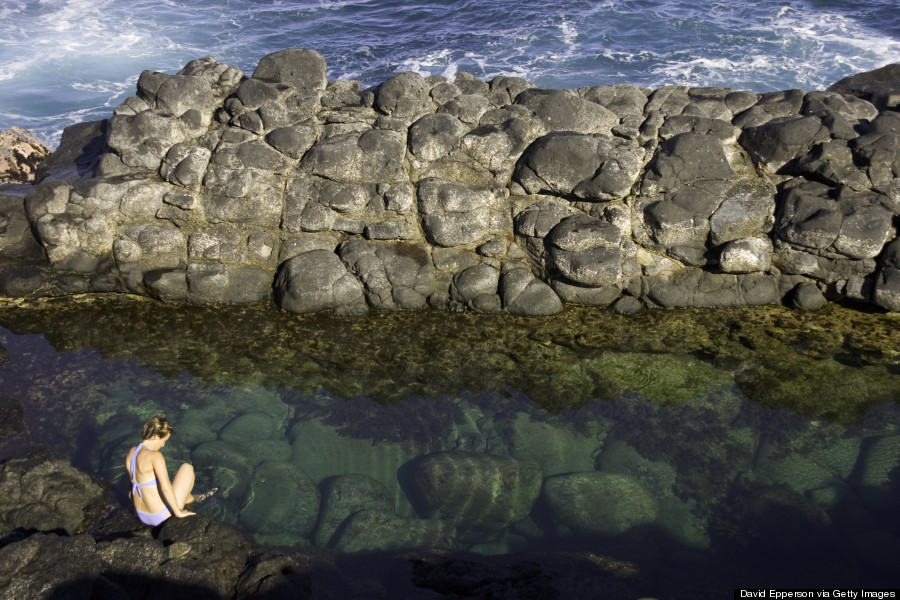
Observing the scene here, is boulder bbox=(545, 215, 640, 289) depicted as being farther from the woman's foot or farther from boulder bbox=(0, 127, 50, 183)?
boulder bbox=(0, 127, 50, 183)

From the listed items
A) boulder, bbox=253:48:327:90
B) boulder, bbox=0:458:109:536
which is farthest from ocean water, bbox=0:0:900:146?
boulder, bbox=0:458:109:536

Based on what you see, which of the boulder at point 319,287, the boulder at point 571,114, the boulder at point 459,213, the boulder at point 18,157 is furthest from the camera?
the boulder at point 18,157

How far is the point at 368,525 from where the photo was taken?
607cm

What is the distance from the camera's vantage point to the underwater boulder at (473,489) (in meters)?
6.19

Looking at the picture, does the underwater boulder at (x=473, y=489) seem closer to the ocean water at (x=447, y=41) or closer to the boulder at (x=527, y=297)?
the boulder at (x=527, y=297)

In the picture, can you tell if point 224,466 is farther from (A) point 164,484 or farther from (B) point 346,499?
(B) point 346,499

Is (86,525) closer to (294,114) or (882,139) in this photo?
(294,114)

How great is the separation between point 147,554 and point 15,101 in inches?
709

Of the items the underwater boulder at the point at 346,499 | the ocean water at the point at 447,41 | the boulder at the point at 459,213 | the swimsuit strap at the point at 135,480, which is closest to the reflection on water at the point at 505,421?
the underwater boulder at the point at 346,499

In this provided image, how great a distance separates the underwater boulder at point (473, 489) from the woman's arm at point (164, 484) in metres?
1.97

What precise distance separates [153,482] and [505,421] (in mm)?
3372

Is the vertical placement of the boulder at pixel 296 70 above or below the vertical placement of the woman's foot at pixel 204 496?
above

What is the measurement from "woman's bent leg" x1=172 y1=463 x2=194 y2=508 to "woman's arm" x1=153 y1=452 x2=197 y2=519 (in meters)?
0.07

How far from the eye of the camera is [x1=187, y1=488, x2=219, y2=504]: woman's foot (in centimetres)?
618
